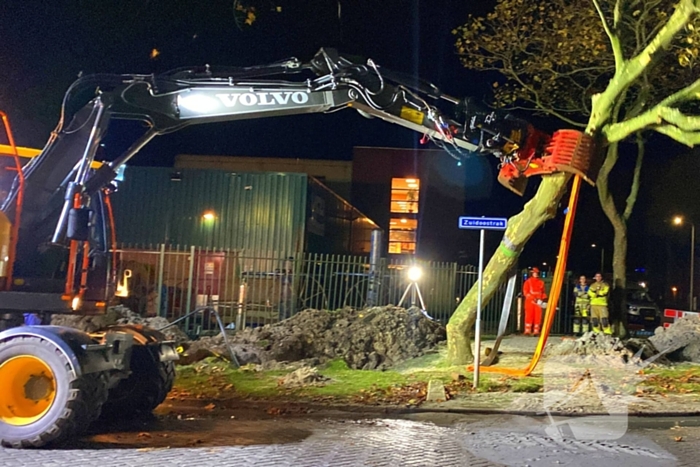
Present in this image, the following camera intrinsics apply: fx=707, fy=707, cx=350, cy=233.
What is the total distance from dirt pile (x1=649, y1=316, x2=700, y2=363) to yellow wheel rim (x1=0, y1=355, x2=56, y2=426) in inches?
454

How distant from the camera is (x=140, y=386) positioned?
27.9 ft

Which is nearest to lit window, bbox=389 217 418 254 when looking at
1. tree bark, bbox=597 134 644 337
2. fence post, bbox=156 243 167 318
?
tree bark, bbox=597 134 644 337

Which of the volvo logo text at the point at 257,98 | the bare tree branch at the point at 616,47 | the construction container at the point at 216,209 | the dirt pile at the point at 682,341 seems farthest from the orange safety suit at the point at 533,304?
the volvo logo text at the point at 257,98

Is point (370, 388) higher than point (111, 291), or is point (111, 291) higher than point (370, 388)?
point (111, 291)

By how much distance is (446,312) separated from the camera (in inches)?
822

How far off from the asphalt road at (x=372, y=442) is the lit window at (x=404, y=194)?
34.1m

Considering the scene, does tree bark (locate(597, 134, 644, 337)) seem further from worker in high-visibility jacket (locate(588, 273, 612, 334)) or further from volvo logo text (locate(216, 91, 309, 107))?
volvo logo text (locate(216, 91, 309, 107))

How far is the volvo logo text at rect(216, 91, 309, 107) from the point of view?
8.93 m

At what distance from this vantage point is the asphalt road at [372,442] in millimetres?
6707

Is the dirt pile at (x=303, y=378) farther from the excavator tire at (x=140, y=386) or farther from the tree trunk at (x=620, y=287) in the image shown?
the tree trunk at (x=620, y=287)

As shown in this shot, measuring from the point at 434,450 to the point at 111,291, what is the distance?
14.1 feet

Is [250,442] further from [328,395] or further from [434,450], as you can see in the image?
[328,395]

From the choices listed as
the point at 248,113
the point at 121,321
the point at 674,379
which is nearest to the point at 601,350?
the point at 674,379

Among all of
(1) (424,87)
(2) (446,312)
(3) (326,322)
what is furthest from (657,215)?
(1) (424,87)
